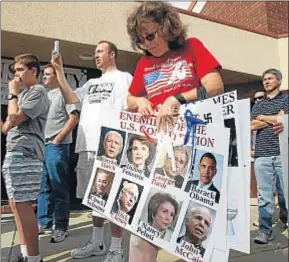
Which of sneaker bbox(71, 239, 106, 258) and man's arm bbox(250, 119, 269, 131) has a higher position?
man's arm bbox(250, 119, 269, 131)

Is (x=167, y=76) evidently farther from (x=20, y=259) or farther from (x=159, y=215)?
(x=20, y=259)

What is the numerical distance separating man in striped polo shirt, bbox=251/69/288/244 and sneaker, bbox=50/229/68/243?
5.45 feet

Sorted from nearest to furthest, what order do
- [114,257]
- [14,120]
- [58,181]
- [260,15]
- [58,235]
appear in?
[14,120]
[114,257]
[58,235]
[58,181]
[260,15]

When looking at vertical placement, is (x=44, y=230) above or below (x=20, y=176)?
below

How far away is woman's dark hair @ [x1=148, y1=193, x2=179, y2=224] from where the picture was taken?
182 cm

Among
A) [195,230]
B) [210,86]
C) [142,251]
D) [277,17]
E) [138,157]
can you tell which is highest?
[277,17]

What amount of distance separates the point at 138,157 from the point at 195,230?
45cm

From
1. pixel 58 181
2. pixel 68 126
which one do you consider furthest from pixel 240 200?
pixel 58 181

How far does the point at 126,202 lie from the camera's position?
1950 millimetres

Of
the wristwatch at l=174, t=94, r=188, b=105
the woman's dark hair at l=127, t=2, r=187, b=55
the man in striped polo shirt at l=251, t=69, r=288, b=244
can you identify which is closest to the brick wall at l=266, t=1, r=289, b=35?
the man in striped polo shirt at l=251, t=69, r=288, b=244

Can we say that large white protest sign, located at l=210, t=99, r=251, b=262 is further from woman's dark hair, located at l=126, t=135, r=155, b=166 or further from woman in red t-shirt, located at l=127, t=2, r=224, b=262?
woman's dark hair, located at l=126, t=135, r=155, b=166

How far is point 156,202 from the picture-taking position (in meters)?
1.87

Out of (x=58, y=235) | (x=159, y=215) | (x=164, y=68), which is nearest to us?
(x=159, y=215)

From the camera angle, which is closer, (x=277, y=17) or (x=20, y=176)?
(x=20, y=176)
